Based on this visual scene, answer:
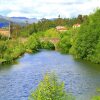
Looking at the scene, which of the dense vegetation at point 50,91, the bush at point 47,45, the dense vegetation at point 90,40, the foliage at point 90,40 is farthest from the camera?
Result: the bush at point 47,45

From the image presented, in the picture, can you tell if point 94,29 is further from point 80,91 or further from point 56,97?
point 56,97

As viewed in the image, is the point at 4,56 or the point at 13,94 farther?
the point at 4,56

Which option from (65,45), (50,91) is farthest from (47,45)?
(50,91)

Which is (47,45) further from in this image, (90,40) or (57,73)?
(57,73)

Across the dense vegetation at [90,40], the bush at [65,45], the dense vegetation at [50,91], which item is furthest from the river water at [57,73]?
the bush at [65,45]

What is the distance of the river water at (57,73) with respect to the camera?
3797 cm

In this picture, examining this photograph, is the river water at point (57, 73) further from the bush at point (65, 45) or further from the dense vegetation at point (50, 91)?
the bush at point (65, 45)

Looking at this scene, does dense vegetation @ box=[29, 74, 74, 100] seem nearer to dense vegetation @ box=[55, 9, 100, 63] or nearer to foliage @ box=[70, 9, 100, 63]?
dense vegetation @ box=[55, 9, 100, 63]

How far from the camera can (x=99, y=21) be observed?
7050cm

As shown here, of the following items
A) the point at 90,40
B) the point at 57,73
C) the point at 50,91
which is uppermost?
the point at 50,91

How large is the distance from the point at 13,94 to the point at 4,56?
92.5 ft

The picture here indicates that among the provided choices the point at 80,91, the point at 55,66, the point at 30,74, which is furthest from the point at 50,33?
the point at 80,91

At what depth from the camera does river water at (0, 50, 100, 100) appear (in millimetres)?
37969

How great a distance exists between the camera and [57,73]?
51.6 m
